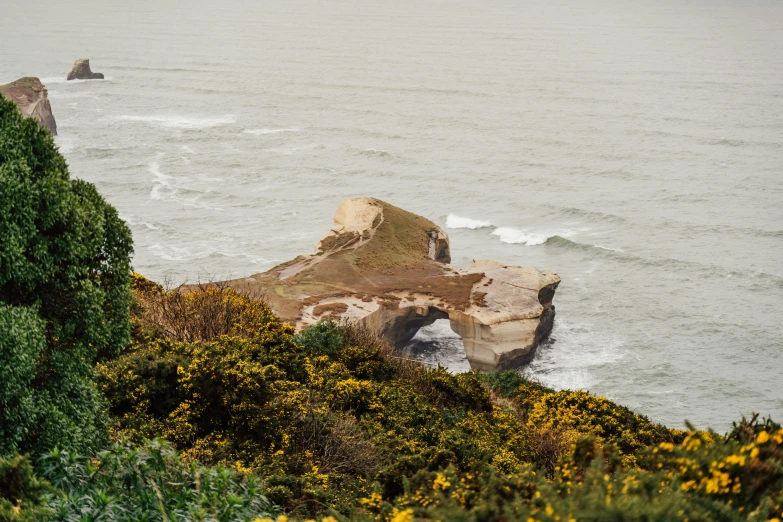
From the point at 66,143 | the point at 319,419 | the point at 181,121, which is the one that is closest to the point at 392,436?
the point at 319,419

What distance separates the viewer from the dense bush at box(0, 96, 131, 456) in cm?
1328

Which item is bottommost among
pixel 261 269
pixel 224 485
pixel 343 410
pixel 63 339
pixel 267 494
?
pixel 261 269

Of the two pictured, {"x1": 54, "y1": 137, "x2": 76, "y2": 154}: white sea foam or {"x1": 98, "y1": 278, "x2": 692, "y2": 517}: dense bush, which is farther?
{"x1": 54, "y1": 137, "x2": 76, "y2": 154}: white sea foam

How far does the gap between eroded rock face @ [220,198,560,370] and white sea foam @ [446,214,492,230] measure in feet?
54.6

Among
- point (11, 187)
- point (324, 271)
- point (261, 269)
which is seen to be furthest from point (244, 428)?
point (261, 269)

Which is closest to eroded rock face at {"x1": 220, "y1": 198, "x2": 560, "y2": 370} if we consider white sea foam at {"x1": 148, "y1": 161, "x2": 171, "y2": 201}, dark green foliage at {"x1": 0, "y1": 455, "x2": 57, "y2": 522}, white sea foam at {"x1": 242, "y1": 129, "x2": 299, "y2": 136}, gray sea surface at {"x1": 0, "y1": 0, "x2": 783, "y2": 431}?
gray sea surface at {"x1": 0, "y1": 0, "x2": 783, "y2": 431}

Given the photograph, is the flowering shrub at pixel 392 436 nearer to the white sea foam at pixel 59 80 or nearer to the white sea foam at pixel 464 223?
the white sea foam at pixel 464 223

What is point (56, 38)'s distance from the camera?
171 m

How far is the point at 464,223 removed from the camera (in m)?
71.7

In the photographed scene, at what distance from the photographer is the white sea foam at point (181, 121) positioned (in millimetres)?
100938

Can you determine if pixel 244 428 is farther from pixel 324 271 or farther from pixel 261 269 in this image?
pixel 261 269

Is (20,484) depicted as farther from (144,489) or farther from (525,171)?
(525,171)

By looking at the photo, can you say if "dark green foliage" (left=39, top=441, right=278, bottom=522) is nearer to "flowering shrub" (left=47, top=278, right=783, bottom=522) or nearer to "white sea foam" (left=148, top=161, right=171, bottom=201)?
"flowering shrub" (left=47, top=278, right=783, bottom=522)

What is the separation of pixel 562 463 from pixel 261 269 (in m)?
51.5
